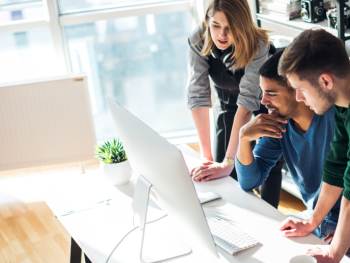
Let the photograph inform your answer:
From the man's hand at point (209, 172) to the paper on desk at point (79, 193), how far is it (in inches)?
14.1

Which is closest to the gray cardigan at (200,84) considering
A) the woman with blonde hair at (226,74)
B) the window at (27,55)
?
the woman with blonde hair at (226,74)

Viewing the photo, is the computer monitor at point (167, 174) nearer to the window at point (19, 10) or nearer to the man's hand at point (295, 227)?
the man's hand at point (295, 227)

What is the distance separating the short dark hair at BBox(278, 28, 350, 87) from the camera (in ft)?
3.85

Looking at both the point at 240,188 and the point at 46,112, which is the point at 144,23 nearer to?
the point at 46,112

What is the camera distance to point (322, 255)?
48.3 inches

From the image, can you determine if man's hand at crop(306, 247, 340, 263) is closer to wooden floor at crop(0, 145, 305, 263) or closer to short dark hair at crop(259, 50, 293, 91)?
short dark hair at crop(259, 50, 293, 91)

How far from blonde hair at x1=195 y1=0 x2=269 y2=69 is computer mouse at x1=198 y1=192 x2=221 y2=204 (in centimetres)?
68

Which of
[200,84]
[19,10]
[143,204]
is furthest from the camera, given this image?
[19,10]

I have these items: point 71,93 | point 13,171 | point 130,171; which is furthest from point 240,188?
point 13,171

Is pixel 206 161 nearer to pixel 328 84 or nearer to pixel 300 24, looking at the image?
pixel 328 84

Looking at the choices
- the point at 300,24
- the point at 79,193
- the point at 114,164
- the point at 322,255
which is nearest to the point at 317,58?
the point at 322,255

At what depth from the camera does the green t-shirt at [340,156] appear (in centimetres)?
123

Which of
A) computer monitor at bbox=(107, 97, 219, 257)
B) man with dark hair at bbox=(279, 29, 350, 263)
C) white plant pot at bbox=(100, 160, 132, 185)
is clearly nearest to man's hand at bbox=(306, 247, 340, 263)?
man with dark hair at bbox=(279, 29, 350, 263)

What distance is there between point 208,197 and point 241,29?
786 mm
